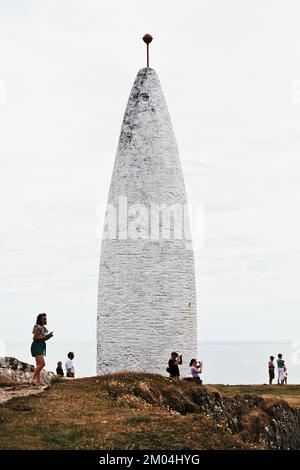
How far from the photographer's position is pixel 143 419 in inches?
683

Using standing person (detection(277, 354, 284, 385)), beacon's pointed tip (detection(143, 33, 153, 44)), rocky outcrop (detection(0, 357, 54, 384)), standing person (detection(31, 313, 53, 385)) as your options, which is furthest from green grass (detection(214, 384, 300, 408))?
beacon's pointed tip (detection(143, 33, 153, 44))

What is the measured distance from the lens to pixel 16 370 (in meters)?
27.8

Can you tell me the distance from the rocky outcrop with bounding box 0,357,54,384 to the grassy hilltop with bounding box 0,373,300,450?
2691 mm

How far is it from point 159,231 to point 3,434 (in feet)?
55.2

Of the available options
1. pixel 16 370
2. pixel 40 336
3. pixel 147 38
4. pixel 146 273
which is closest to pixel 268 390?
pixel 146 273

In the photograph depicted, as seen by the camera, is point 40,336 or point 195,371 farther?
point 195,371

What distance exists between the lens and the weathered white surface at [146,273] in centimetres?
3066

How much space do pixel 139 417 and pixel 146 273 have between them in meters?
13.7

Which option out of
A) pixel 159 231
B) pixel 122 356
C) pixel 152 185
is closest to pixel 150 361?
pixel 122 356

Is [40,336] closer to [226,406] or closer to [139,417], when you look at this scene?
[139,417]

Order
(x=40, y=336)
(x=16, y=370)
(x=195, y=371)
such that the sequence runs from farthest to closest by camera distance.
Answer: (x=16, y=370), (x=195, y=371), (x=40, y=336)

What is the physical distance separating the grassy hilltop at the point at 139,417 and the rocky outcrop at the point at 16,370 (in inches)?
106

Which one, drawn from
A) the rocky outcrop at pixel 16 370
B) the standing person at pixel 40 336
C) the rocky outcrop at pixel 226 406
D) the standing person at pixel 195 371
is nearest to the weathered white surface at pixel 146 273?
the standing person at pixel 195 371
